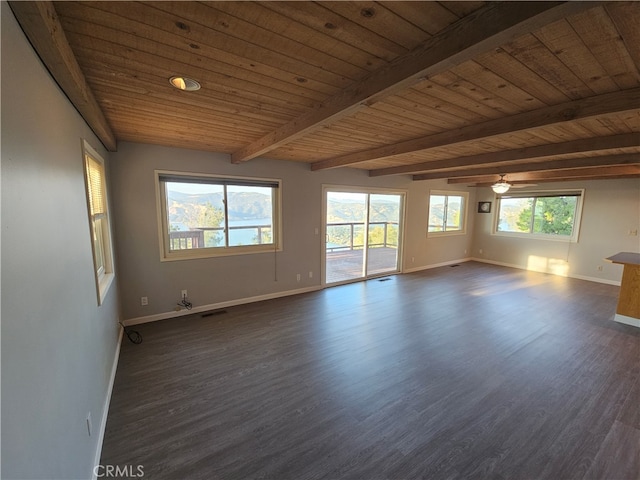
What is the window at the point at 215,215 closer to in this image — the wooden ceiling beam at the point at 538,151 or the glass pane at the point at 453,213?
the wooden ceiling beam at the point at 538,151

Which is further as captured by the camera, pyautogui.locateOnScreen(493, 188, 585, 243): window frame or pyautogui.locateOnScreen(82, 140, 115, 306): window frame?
pyautogui.locateOnScreen(493, 188, 585, 243): window frame

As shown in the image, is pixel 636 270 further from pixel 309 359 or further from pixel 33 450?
pixel 33 450

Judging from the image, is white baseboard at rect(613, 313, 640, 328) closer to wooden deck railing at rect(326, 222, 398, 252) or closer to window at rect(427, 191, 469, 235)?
window at rect(427, 191, 469, 235)

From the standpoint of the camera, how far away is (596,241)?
616 cm

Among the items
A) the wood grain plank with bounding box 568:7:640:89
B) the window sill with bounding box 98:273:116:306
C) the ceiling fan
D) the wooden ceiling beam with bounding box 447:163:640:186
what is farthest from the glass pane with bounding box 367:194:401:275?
the window sill with bounding box 98:273:116:306

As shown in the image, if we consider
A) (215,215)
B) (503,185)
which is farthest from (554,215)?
(215,215)

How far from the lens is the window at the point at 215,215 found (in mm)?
3793

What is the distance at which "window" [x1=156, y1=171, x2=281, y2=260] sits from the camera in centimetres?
379

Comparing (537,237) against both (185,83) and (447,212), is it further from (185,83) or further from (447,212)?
(185,83)

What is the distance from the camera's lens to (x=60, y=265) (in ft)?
4.48

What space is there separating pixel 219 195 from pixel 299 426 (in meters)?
3.21

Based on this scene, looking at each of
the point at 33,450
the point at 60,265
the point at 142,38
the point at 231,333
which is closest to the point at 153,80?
the point at 142,38

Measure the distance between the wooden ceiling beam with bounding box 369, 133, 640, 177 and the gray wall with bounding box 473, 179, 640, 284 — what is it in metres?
4.35

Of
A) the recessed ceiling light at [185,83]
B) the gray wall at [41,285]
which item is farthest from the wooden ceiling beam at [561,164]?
the gray wall at [41,285]
